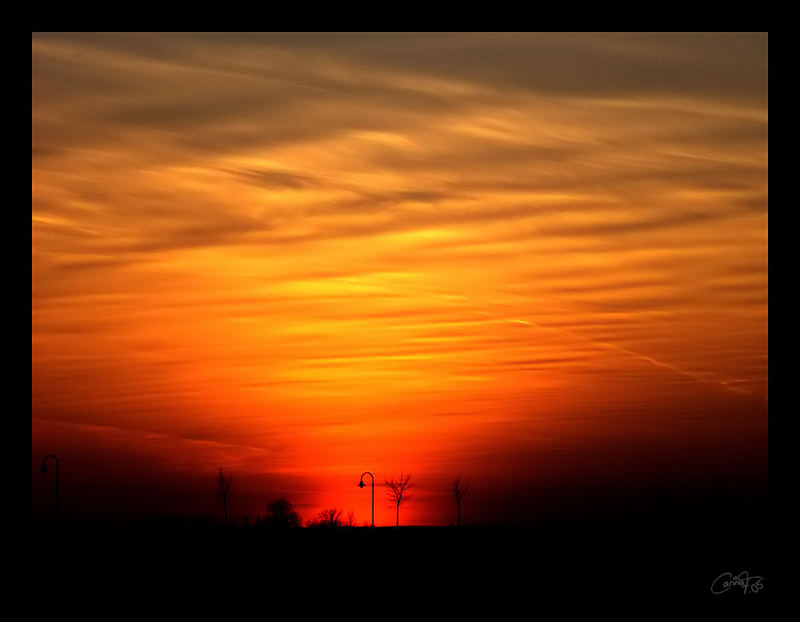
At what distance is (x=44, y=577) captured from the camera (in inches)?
3408

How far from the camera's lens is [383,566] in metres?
88.6

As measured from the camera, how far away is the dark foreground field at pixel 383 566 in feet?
229

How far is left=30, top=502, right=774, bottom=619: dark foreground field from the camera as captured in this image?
229 ft

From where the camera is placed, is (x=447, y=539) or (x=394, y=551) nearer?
(x=394, y=551)

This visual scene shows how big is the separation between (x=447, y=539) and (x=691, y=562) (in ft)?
94.0
